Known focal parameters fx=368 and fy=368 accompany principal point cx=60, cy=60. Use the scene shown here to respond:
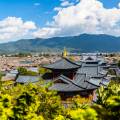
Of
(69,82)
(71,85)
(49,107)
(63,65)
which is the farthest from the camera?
(63,65)

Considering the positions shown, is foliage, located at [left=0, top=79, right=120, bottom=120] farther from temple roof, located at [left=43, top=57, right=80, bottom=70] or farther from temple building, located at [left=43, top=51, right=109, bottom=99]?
temple roof, located at [left=43, top=57, right=80, bottom=70]

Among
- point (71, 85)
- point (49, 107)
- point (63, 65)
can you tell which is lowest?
point (49, 107)

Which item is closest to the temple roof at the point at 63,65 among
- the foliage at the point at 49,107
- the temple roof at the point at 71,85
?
the temple roof at the point at 71,85

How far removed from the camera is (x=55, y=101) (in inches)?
1460

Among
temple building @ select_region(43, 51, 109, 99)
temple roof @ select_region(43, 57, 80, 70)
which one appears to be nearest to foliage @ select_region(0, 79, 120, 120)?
temple building @ select_region(43, 51, 109, 99)

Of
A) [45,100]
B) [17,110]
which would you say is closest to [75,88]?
[45,100]

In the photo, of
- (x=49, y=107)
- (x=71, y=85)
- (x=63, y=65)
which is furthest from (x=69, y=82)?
(x=49, y=107)

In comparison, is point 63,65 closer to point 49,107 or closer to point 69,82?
point 69,82

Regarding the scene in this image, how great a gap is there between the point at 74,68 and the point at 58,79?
4.34 metres

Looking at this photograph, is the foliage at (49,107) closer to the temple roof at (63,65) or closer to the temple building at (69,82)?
the temple building at (69,82)

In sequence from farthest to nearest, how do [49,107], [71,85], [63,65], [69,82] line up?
[63,65], [69,82], [71,85], [49,107]

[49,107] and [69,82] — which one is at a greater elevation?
[69,82]

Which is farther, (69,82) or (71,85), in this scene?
(69,82)

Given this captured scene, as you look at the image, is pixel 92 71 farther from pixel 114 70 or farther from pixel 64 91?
pixel 114 70
